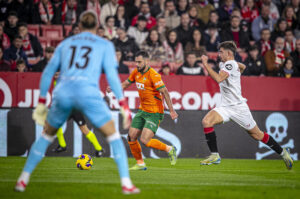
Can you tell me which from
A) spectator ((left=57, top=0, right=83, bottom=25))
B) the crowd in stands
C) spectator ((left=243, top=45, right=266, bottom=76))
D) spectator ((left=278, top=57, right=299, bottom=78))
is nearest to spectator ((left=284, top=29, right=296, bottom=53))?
the crowd in stands

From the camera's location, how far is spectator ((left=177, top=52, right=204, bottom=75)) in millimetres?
14962

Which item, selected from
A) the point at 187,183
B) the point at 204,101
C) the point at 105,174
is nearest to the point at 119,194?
the point at 187,183

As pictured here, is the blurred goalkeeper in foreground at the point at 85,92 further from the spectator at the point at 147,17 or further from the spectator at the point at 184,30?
the spectator at the point at 147,17

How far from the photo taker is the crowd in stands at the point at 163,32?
49.4 ft

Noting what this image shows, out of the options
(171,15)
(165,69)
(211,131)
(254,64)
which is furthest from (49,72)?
(171,15)

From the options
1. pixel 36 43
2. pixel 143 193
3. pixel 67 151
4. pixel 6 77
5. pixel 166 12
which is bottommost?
pixel 67 151

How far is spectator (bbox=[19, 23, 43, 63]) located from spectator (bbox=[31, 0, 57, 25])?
1.25 m

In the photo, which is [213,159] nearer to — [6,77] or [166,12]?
[6,77]

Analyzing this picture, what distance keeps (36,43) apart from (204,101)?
5368 mm

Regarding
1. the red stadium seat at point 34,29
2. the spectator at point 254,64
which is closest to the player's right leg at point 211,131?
the spectator at point 254,64

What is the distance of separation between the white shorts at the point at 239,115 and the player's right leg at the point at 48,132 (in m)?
4.57

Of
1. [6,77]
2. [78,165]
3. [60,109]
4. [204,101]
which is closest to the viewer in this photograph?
[60,109]

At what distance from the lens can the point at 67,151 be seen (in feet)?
44.2

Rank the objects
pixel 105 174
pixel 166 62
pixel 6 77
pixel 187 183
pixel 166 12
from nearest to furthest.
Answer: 1. pixel 187 183
2. pixel 105 174
3. pixel 6 77
4. pixel 166 62
5. pixel 166 12
